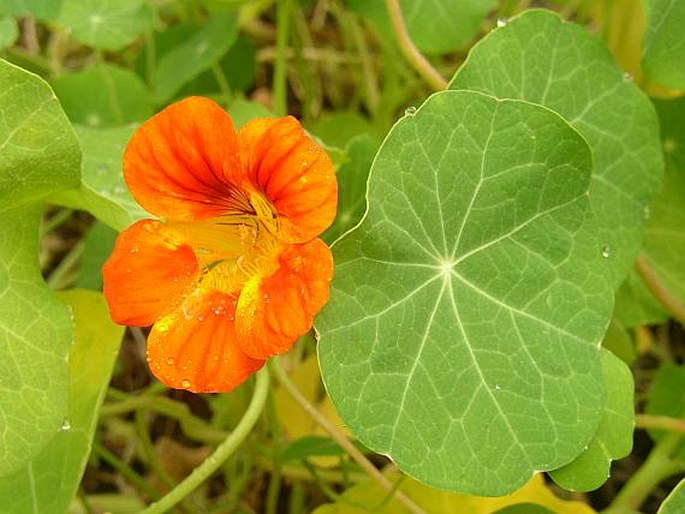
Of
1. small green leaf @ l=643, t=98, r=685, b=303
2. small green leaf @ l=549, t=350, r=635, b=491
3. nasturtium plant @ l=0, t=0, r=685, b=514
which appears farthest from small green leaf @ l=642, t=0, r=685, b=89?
small green leaf @ l=549, t=350, r=635, b=491

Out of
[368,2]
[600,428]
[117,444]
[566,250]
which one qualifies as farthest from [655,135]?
[117,444]

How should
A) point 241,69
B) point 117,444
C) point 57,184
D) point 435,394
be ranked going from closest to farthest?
point 435,394 → point 57,184 → point 117,444 → point 241,69

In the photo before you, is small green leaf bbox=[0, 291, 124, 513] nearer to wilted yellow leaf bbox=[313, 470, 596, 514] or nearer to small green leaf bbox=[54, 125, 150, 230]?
small green leaf bbox=[54, 125, 150, 230]

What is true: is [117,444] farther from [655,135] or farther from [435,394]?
[655,135]

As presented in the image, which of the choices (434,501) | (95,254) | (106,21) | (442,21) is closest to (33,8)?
(106,21)

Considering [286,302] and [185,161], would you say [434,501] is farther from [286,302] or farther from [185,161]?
[185,161]
